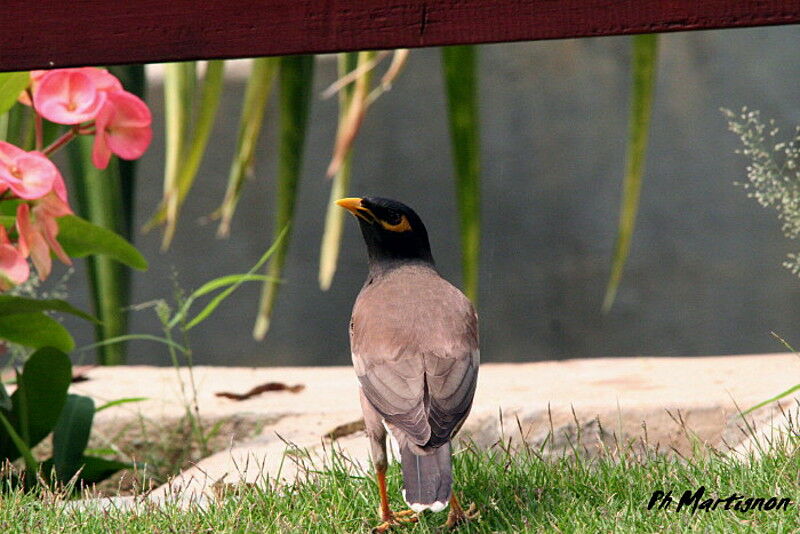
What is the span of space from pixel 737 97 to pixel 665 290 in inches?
50.5

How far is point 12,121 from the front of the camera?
9.77ft

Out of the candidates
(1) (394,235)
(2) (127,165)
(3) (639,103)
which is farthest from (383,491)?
(2) (127,165)

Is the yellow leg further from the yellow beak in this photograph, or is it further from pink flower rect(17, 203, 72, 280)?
pink flower rect(17, 203, 72, 280)

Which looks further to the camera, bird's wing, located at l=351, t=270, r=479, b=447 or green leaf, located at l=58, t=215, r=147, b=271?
green leaf, located at l=58, t=215, r=147, b=271

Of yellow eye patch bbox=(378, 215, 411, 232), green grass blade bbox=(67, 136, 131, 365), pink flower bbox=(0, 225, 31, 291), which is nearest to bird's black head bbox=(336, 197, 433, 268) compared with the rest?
yellow eye patch bbox=(378, 215, 411, 232)

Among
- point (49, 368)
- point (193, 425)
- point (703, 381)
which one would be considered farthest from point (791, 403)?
point (49, 368)

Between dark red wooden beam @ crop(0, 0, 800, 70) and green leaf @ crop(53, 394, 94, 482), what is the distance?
1.38 m

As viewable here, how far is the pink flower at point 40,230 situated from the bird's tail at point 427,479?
1.05 meters

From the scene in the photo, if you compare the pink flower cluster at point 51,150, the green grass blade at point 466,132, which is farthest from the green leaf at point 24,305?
the green grass blade at point 466,132

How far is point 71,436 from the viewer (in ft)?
9.04

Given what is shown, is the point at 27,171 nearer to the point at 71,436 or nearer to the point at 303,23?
the point at 71,436

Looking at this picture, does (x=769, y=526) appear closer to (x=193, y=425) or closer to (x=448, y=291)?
(x=448, y=291)

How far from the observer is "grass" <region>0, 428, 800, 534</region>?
180cm

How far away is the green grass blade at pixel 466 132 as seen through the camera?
2.90 metres
